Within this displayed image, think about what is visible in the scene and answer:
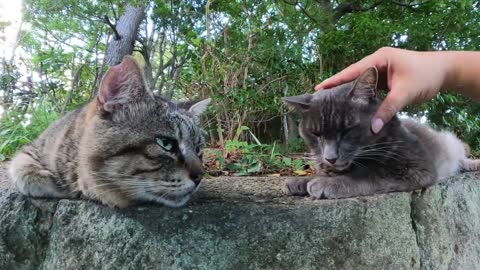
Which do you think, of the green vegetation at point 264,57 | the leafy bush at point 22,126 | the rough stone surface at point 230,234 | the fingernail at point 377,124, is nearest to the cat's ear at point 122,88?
the rough stone surface at point 230,234

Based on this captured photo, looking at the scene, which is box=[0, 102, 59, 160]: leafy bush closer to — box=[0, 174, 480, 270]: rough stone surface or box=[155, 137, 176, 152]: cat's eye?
box=[0, 174, 480, 270]: rough stone surface

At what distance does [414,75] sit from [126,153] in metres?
1.62

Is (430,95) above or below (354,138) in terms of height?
above

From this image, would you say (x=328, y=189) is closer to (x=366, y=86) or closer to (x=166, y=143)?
(x=366, y=86)

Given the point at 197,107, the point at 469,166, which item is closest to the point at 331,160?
the point at 197,107

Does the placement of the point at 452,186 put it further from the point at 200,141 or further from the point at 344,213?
the point at 200,141

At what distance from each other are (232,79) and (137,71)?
2.54 meters

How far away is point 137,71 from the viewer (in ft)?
6.61

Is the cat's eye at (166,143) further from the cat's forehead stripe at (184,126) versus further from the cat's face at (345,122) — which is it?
the cat's face at (345,122)

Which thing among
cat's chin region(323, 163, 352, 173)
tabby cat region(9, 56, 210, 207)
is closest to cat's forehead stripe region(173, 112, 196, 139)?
tabby cat region(9, 56, 210, 207)

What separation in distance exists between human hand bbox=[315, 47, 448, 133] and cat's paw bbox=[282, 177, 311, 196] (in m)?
0.50

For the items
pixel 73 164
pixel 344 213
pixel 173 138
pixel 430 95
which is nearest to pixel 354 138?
pixel 430 95

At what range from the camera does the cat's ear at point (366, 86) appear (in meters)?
2.46

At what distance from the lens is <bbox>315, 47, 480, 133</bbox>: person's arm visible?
2.41 metres
